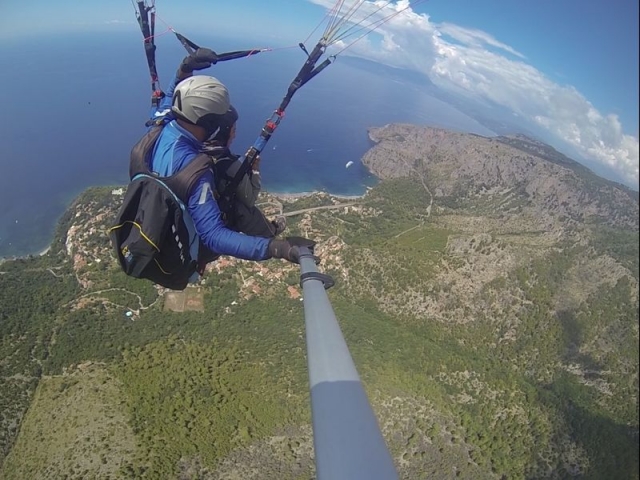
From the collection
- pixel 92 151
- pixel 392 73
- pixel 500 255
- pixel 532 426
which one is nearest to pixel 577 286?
pixel 500 255

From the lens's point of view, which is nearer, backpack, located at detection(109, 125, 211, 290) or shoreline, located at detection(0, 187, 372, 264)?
backpack, located at detection(109, 125, 211, 290)

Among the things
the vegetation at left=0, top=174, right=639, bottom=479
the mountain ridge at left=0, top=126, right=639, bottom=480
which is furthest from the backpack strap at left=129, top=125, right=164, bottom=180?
the vegetation at left=0, top=174, right=639, bottom=479

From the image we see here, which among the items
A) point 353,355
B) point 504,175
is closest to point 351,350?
point 353,355

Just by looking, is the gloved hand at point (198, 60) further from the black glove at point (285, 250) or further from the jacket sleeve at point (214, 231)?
the black glove at point (285, 250)

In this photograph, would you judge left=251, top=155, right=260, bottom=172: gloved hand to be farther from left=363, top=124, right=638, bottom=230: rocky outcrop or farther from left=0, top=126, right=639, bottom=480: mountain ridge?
left=363, top=124, right=638, bottom=230: rocky outcrop

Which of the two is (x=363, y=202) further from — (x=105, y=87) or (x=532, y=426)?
(x=105, y=87)

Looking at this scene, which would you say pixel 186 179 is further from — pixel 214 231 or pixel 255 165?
pixel 255 165

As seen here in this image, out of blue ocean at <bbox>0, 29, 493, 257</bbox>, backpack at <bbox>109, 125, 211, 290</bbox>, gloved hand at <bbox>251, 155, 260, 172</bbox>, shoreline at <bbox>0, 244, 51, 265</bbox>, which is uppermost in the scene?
gloved hand at <bbox>251, 155, 260, 172</bbox>
